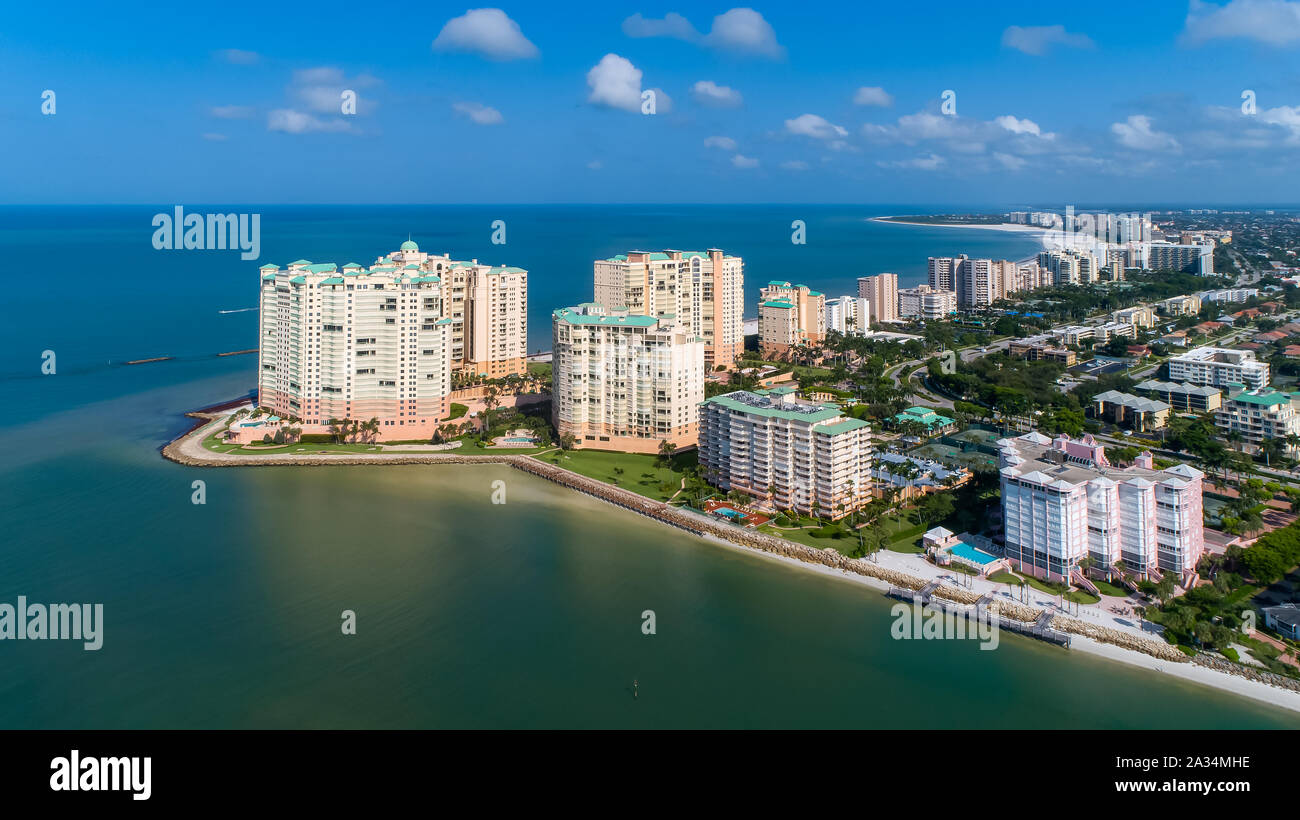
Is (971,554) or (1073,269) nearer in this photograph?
(971,554)

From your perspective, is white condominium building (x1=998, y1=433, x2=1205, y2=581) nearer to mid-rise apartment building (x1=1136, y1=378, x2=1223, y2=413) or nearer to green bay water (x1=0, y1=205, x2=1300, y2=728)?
green bay water (x1=0, y1=205, x2=1300, y2=728)

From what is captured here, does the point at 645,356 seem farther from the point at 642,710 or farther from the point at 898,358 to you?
the point at 898,358

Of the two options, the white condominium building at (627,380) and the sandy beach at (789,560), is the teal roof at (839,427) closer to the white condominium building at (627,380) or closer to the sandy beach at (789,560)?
the sandy beach at (789,560)

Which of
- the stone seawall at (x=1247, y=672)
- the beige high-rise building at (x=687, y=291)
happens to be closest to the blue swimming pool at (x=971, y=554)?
the stone seawall at (x=1247, y=672)

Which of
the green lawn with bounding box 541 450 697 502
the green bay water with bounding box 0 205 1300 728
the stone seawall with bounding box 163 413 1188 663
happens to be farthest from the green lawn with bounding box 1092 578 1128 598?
the green lawn with bounding box 541 450 697 502

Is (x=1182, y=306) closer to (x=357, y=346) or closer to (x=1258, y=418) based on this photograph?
(x=1258, y=418)

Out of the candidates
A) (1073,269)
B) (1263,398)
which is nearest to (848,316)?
(1263,398)

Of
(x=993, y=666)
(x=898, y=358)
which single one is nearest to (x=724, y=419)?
(x=993, y=666)
